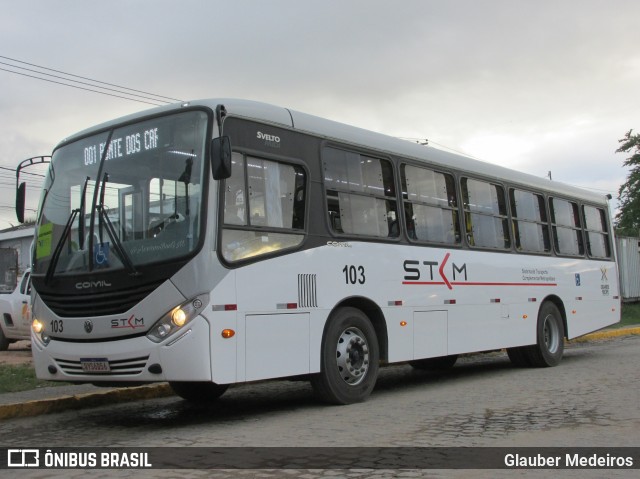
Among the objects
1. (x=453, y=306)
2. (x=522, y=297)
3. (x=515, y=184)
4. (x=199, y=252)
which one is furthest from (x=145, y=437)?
(x=515, y=184)

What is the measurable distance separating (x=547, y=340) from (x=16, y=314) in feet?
37.2

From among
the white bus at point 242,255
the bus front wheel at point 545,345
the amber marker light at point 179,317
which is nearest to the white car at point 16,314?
the white bus at point 242,255

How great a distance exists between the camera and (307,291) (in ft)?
25.3

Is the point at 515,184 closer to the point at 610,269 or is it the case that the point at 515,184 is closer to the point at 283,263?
the point at 610,269

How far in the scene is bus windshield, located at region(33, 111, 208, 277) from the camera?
22.7ft

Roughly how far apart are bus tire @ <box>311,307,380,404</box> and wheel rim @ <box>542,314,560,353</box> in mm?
5163

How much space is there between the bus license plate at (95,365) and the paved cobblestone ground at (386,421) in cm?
60

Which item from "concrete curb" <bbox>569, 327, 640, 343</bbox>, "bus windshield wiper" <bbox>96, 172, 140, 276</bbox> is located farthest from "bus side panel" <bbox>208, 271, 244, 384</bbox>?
"concrete curb" <bbox>569, 327, 640, 343</bbox>

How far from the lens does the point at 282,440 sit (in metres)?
6.21

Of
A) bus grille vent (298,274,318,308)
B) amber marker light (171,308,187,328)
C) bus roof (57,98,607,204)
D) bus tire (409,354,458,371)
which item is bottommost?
bus tire (409,354,458,371)

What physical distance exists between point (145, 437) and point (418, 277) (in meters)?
4.23

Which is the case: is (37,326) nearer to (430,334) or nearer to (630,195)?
(430,334)

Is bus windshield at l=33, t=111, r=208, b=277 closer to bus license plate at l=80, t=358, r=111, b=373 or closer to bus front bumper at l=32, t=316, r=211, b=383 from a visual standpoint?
bus front bumper at l=32, t=316, r=211, b=383

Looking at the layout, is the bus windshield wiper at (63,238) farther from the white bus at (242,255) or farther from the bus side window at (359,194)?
the bus side window at (359,194)
